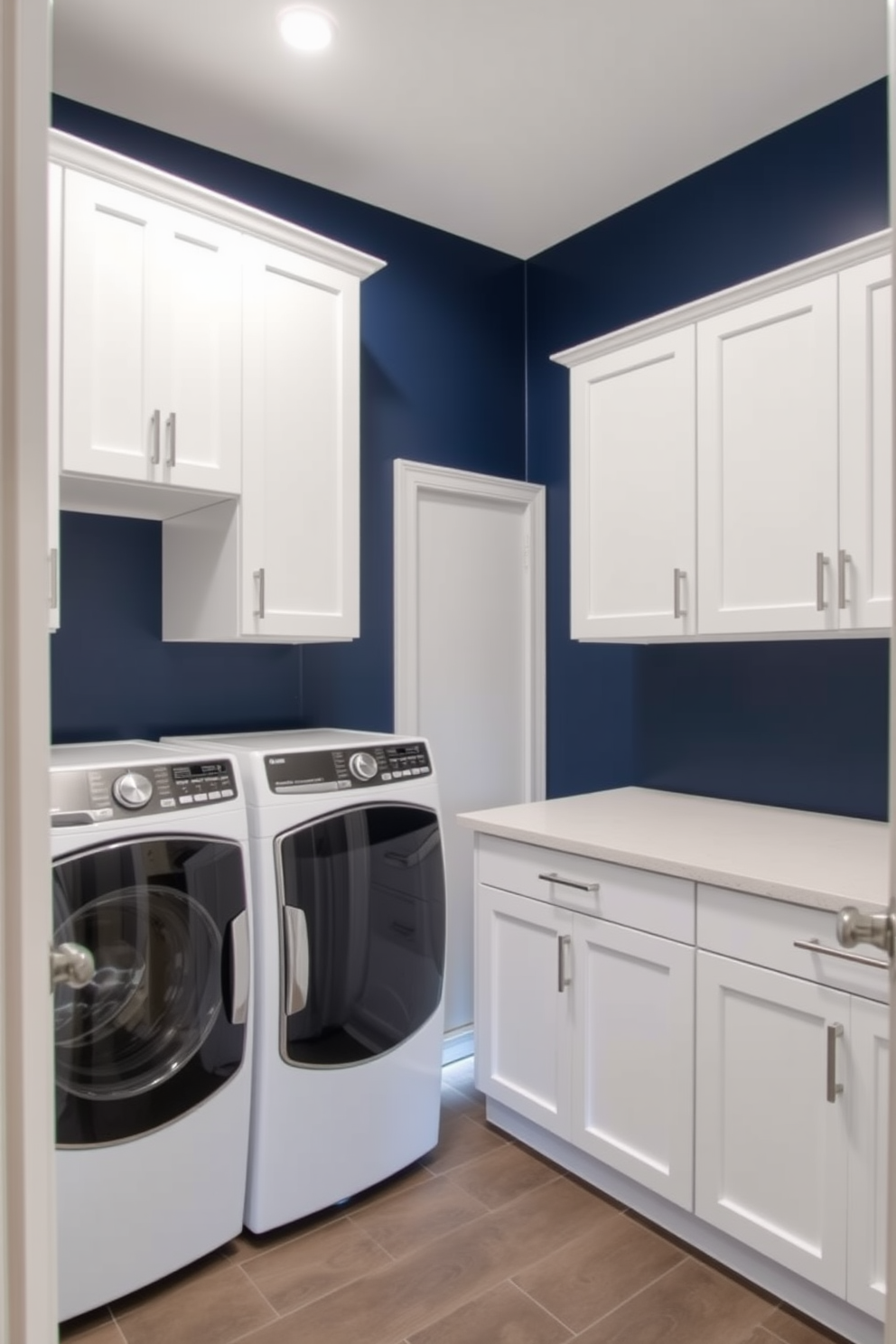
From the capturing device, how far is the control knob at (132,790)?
71.3 inches

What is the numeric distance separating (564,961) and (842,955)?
0.76 m

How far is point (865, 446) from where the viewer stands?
2.01 m

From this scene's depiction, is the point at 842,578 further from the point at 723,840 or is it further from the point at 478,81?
the point at 478,81

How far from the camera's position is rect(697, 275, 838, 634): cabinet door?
209cm

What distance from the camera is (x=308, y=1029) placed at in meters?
2.08

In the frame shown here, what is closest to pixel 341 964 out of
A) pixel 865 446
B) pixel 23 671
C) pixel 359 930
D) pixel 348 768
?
pixel 359 930

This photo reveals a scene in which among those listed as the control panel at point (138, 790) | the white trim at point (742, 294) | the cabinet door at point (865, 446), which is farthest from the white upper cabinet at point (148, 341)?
the cabinet door at point (865, 446)

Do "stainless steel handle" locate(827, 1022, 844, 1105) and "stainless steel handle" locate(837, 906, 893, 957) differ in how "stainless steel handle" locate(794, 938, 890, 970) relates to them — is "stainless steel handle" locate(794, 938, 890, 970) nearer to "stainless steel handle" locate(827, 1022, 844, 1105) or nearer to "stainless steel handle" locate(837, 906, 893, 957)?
"stainless steel handle" locate(827, 1022, 844, 1105)

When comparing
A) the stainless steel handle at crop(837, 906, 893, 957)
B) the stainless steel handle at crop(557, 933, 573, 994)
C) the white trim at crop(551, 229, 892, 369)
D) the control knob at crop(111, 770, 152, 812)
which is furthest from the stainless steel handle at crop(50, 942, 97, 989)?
the white trim at crop(551, 229, 892, 369)

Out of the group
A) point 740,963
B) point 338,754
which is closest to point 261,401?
point 338,754

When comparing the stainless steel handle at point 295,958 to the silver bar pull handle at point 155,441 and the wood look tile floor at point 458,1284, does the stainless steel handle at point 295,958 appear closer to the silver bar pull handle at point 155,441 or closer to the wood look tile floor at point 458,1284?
the wood look tile floor at point 458,1284

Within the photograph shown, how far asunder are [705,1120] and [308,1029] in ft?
2.94

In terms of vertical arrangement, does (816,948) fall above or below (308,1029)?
above

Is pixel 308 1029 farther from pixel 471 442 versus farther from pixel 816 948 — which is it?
pixel 471 442
